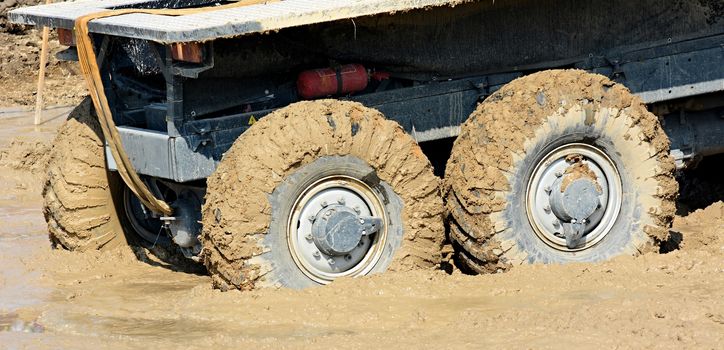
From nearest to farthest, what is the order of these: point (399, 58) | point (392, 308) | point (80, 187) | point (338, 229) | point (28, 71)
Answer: point (392, 308)
point (338, 229)
point (399, 58)
point (80, 187)
point (28, 71)

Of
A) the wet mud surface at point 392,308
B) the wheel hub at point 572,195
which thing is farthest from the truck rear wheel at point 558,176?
the wet mud surface at point 392,308

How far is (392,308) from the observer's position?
6559 mm

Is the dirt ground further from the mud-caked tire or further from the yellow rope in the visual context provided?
the yellow rope

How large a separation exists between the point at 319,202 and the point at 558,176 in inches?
53.1

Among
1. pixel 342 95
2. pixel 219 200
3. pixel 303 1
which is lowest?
pixel 219 200

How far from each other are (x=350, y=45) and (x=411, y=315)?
1.68m

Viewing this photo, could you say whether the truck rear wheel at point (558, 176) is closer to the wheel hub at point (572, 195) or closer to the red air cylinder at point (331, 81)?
the wheel hub at point (572, 195)

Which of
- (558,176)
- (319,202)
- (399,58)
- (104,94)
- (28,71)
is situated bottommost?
(319,202)

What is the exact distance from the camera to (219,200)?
22.1ft

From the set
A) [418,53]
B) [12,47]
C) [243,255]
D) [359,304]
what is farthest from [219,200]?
[12,47]

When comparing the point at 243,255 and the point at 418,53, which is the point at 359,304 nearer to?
the point at 243,255

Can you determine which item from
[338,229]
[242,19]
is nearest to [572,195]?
[338,229]

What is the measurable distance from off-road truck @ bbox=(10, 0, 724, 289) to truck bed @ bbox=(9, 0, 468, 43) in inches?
0.5

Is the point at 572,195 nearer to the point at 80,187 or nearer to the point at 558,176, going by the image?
the point at 558,176
